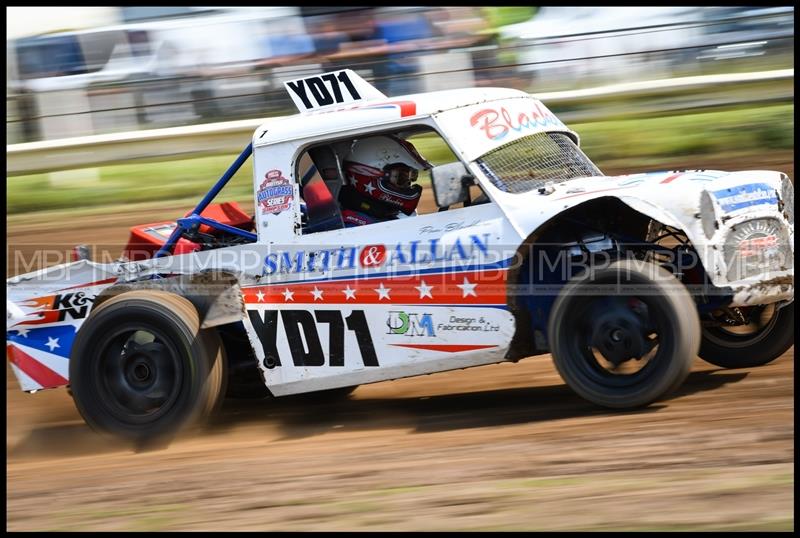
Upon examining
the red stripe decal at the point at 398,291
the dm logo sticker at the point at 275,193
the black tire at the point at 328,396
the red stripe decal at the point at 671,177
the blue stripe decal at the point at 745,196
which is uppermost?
the dm logo sticker at the point at 275,193

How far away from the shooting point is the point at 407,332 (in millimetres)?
5723

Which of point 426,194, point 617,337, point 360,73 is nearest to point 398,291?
point 617,337

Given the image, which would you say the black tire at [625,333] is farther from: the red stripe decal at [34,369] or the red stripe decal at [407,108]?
the red stripe decal at [34,369]

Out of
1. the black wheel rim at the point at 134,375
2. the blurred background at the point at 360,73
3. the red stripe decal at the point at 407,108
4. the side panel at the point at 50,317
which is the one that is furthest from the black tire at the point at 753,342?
the blurred background at the point at 360,73

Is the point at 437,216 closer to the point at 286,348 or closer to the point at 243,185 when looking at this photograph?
the point at 286,348

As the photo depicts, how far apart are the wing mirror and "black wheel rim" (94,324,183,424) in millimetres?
1837

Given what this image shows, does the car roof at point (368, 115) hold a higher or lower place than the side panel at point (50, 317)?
higher

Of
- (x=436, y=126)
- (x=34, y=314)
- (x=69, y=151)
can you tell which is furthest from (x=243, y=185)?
(x=436, y=126)

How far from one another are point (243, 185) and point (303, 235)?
6634 mm

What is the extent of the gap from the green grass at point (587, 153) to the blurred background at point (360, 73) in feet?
0.08

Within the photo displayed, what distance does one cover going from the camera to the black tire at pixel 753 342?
20.2 feet

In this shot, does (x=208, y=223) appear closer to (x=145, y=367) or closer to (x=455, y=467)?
(x=145, y=367)

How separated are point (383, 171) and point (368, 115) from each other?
0.41 m

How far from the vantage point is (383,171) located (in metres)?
6.14
